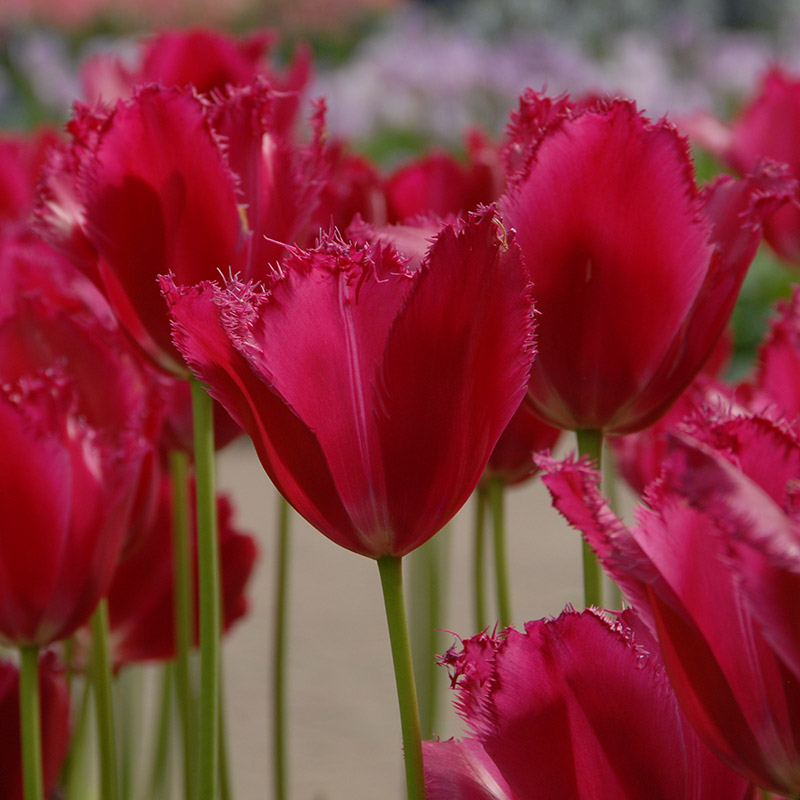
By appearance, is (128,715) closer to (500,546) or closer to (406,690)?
(500,546)

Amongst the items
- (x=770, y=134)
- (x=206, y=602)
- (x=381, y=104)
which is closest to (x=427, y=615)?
(x=770, y=134)

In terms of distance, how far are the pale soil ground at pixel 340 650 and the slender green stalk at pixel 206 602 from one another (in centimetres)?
37

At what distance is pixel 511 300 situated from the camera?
0.21 metres

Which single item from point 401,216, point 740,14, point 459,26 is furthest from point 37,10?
point 401,216

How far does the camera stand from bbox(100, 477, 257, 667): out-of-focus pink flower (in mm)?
424

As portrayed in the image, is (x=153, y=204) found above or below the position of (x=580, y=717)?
above

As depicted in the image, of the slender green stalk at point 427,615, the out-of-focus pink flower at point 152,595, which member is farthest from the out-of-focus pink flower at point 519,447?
the slender green stalk at point 427,615

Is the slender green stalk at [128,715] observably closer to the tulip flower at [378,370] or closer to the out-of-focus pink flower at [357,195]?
the out-of-focus pink flower at [357,195]

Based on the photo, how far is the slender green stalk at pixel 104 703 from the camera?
350 mm

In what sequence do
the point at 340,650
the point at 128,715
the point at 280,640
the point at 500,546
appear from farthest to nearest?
the point at 340,650 < the point at 128,715 < the point at 280,640 < the point at 500,546

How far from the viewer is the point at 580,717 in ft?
0.67

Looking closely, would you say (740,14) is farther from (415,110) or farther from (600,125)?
(600,125)

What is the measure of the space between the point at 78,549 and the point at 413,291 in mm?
119

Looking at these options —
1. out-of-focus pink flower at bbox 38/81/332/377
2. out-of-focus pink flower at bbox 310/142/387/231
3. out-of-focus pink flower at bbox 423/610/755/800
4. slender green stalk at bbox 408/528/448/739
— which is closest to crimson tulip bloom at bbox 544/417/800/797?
out-of-focus pink flower at bbox 423/610/755/800
